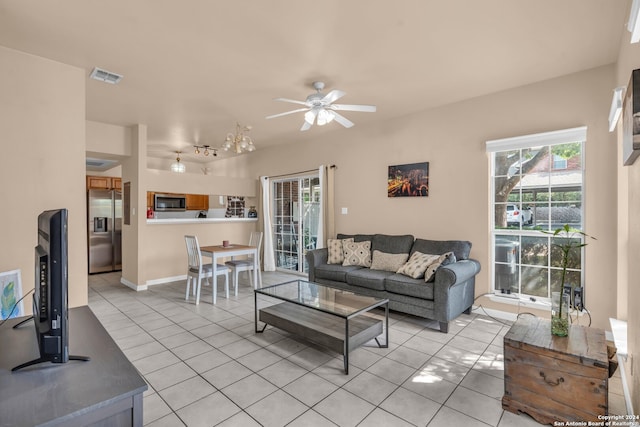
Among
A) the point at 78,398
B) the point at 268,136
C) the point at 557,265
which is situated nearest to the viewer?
the point at 78,398

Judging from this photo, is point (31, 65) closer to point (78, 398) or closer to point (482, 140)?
point (78, 398)

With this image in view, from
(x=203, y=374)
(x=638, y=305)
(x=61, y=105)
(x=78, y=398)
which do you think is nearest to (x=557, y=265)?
(x=638, y=305)

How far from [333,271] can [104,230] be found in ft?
16.7

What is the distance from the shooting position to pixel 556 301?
2.16m

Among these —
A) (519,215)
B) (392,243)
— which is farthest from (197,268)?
(519,215)

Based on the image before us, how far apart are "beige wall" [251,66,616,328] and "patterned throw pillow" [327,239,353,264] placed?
1.74ft

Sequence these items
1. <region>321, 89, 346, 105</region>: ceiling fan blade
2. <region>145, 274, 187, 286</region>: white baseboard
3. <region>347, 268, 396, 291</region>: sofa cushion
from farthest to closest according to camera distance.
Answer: <region>145, 274, 187, 286</region>: white baseboard
<region>347, 268, 396, 291</region>: sofa cushion
<region>321, 89, 346, 105</region>: ceiling fan blade

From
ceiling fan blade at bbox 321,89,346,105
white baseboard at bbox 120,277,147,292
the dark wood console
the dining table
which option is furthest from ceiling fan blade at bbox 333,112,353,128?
white baseboard at bbox 120,277,147,292

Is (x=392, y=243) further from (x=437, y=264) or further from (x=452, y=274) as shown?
(x=452, y=274)

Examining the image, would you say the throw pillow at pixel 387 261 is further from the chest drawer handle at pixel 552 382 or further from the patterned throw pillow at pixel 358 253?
the chest drawer handle at pixel 552 382

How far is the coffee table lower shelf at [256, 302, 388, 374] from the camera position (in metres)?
2.56

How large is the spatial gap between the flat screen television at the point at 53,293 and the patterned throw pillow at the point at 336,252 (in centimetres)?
380

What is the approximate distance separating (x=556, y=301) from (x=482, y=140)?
2.38 meters

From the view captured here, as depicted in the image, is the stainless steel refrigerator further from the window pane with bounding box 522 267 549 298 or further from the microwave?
the window pane with bounding box 522 267 549 298
